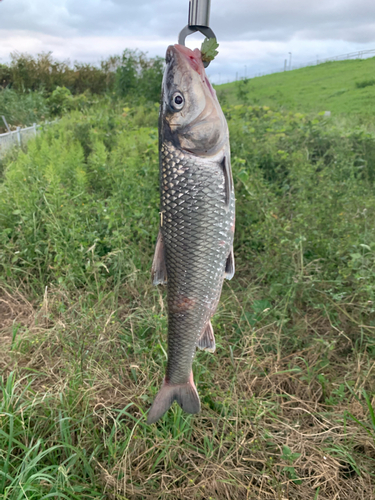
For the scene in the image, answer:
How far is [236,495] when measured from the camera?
1.88 metres

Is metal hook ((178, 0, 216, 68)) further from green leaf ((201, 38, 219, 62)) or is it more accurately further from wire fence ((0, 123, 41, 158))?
wire fence ((0, 123, 41, 158))

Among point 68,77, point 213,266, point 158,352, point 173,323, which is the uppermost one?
point 68,77

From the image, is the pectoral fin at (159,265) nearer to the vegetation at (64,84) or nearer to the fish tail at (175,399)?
the fish tail at (175,399)

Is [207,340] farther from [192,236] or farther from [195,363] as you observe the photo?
[195,363]

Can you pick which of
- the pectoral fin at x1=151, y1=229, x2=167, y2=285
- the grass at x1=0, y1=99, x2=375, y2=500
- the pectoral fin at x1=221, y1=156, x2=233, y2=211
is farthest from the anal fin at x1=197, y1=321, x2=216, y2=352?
the grass at x1=0, y1=99, x2=375, y2=500

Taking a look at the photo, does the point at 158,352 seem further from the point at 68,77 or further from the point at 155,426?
the point at 68,77

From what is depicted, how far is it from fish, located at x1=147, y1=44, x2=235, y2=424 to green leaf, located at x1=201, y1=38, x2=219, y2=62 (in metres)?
0.03

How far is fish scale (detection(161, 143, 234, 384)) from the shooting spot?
120cm

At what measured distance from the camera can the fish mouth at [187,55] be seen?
1074 mm

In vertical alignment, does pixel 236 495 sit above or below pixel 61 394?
below

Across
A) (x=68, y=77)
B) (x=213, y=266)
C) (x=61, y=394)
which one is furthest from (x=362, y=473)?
(x=68, y=77)

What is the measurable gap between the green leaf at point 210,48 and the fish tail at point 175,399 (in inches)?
49.4

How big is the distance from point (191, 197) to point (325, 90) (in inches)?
708

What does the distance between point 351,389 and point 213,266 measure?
1.70 meters
